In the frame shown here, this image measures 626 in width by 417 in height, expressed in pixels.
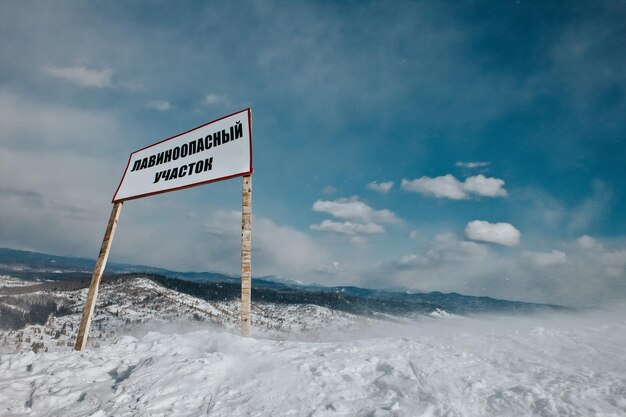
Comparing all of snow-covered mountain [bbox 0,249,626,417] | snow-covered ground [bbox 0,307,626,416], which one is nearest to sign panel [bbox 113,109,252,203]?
Answer: snow-covered mountain [bbox 0,249,626,417]

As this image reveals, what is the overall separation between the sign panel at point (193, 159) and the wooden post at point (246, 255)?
0.57 metres

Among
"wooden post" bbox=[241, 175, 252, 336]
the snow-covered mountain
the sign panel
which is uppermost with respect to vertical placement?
the sign panel

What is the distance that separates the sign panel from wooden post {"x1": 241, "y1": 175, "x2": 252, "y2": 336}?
1.88ft

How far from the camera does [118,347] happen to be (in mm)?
7004

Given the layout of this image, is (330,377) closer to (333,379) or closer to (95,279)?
(333,379)

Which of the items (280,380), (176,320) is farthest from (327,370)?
(176,320)

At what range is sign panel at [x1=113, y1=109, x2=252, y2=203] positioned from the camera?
7.87 metres

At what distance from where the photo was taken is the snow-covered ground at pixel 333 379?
376 centimetres

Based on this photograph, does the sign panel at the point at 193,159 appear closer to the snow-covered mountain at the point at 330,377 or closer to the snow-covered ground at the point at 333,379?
the snow-covered mountain at the point at 330,377

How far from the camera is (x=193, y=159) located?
8.81 metres

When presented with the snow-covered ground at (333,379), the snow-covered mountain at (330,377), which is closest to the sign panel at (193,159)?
the snow-covered mountain at (330,377)

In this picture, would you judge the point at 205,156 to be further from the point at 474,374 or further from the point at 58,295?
the point at 58,295

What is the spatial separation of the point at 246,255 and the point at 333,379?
3455 mm

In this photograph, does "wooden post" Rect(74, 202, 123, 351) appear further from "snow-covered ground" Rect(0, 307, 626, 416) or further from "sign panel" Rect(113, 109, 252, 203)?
"snow-covered ground" Rect(0, 307, 626, 416)
